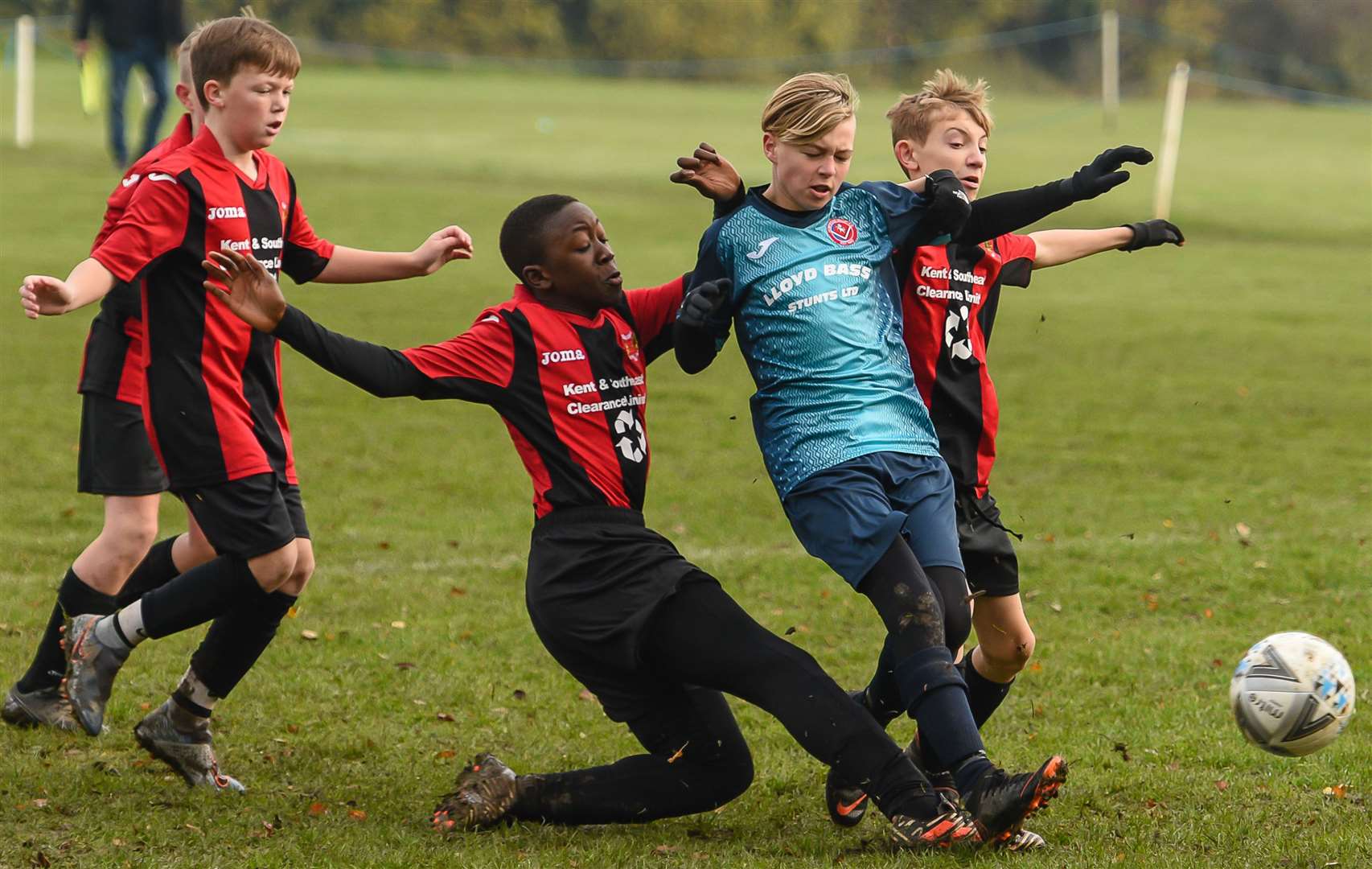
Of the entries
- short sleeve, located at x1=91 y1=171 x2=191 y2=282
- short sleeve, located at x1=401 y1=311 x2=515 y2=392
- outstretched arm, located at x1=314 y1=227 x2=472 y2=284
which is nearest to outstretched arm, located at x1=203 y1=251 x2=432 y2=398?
short sleeve, located at x1=401 y1=311 x2=515 y2=392

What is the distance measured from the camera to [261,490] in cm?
485

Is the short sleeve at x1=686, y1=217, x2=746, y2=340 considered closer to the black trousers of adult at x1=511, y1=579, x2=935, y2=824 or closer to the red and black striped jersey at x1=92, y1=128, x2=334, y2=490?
the black trousers of adult at x1=511, y1=579, x2=935, y2=824

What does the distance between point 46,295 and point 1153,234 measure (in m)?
3.11

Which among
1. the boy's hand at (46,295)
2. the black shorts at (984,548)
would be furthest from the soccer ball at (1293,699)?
the boy's hand at (46,295)

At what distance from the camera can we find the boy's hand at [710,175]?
15.3 ft

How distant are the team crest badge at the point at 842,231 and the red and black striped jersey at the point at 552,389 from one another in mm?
658

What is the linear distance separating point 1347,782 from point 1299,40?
66.3m

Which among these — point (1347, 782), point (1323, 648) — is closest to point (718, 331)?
point (1323, 648)

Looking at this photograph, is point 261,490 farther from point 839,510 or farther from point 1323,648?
point 1323,648

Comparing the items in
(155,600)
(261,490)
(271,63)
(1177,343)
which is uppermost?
(271,63)

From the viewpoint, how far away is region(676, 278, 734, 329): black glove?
4.37 meters

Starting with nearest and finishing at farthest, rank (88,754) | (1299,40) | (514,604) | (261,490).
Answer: (261,490), (88,754), (514,604), (1299,40)

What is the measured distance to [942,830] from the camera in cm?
413

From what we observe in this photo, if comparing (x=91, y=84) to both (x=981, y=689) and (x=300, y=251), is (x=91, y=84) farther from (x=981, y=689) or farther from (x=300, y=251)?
(x=981, y=689)
